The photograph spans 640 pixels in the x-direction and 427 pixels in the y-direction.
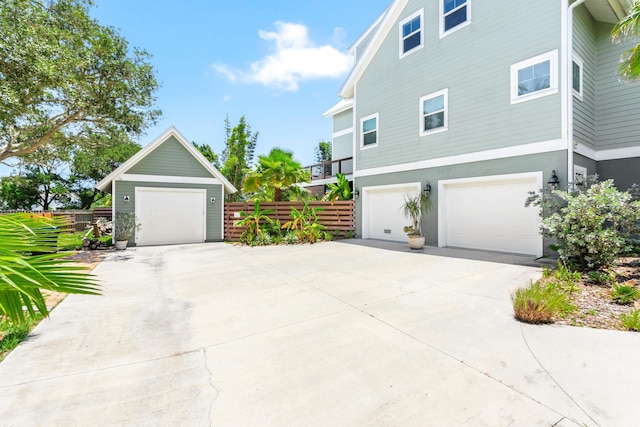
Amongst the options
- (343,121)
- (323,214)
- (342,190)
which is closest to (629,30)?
(342,190)

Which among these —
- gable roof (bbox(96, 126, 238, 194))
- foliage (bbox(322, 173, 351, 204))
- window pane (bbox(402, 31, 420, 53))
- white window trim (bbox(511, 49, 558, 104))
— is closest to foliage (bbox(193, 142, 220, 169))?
gable roof (bbox(96, 126, 238, 194))

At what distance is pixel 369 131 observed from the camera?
12.1 meters

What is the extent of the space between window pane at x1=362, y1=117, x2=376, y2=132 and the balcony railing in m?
3.07

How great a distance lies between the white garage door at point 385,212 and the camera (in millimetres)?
11000

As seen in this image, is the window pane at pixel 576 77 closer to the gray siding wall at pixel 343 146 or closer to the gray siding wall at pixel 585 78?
the gray siding wall at pixel 585 78

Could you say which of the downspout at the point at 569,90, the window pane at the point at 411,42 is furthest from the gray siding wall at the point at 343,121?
the downspout at the point at 569,90

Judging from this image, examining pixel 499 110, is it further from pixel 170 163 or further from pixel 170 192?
pixel 170 192

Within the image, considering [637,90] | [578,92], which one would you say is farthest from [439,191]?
[637,90]

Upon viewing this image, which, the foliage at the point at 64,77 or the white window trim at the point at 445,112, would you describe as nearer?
the foliage at the point at 64,77

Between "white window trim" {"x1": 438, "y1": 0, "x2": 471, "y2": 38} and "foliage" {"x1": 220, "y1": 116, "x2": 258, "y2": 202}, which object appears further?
"foliage" {"x1": 220, "y1": 116, "x2": 258, "y2": 202}

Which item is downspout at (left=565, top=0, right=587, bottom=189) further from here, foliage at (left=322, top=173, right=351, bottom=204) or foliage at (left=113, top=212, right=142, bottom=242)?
foliage at (left=113, top=212, right=142, bottom=242)

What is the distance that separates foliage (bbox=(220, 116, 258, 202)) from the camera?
22.0 metres

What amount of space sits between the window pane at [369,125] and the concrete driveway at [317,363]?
8.30 metres

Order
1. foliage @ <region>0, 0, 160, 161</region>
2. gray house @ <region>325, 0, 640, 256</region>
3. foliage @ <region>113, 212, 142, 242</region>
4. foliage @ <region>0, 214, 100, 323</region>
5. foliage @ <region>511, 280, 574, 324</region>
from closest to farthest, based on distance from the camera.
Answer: foliage @ <region>0, 214, 100, 323</region> < foliage @ <region>511, 280, 574, 324</region> < gray house @ <region>325, 0, 640, 256</region> < foliage @ <region>0, 0, 160, 161</region> < foliage @ <region>113, 212, 142, 242</region>
